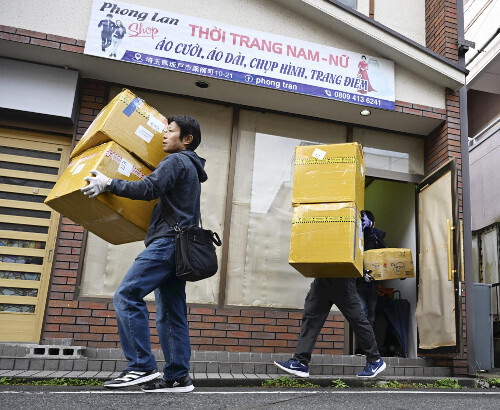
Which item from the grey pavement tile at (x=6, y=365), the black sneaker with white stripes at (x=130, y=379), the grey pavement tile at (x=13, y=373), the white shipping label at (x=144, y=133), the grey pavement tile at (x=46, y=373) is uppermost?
the white shipping label at (x=144, y=133)

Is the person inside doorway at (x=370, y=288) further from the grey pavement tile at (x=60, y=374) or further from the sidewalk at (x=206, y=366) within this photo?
the grey pavement tile at (x=60, y=374)

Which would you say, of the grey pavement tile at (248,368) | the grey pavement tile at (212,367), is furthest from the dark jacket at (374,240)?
the grey pavement tile at (212,367)

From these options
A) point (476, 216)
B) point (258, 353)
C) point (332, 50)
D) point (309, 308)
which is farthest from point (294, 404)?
point (476, 216)

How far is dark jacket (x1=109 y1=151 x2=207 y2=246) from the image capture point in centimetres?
345

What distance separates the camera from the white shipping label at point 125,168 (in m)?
3.53

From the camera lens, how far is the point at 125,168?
11.7 ft

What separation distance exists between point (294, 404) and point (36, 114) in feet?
15.0

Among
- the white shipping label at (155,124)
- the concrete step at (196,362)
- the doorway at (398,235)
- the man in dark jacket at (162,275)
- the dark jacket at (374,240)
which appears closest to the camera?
the man in dark jacket at (162,275)

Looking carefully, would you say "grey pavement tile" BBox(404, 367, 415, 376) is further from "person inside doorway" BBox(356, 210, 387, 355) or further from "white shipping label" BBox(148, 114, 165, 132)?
"white shipping label" BBox(148, 114, 165, 132)

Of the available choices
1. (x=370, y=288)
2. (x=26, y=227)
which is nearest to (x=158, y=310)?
(x=26, y=227)

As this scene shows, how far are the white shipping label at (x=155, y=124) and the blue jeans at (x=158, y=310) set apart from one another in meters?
0.86

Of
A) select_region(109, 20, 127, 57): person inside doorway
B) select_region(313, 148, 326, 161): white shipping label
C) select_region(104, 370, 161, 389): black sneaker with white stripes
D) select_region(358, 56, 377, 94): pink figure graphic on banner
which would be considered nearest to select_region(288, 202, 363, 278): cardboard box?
select_region(313, 148, 326, 161): white shipping label

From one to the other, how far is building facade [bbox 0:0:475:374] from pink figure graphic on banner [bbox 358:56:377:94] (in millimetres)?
48

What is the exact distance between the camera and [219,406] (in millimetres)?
3064
